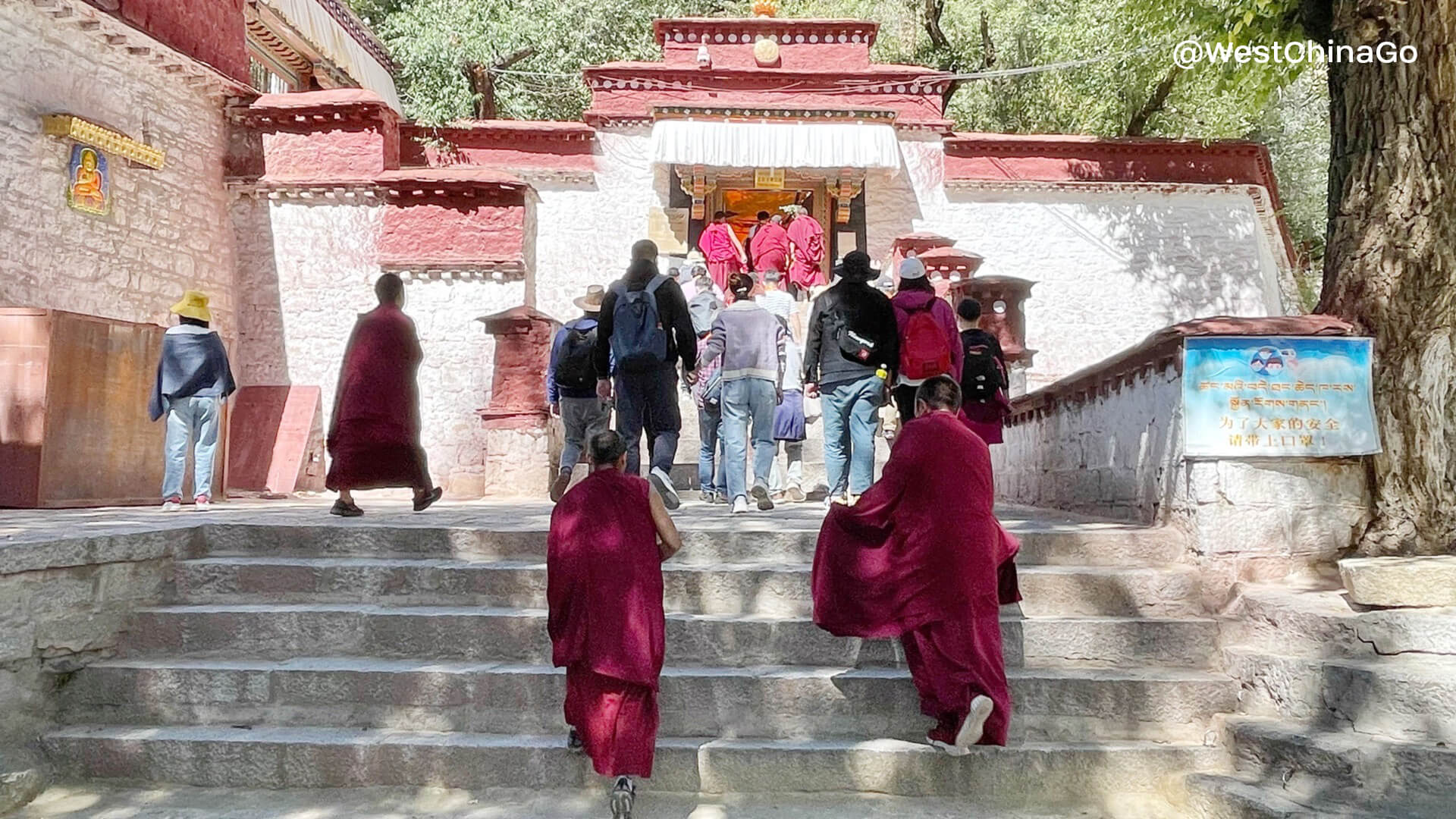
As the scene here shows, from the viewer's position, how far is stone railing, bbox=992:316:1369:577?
4.92 metres

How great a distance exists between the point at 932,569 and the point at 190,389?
585cm

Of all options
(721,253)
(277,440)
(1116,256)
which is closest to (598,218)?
(721,253)

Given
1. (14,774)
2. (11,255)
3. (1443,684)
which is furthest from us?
Result: (11,255)

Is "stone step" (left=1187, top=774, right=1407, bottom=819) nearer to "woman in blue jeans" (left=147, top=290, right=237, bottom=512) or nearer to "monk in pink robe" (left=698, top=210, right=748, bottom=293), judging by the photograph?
"woman in blue jeans" (left=147, top=290, right=237, bottom=512)

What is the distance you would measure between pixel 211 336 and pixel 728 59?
12678mm

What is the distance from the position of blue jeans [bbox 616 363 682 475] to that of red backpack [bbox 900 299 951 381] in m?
1.50

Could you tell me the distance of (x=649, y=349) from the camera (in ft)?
20.2

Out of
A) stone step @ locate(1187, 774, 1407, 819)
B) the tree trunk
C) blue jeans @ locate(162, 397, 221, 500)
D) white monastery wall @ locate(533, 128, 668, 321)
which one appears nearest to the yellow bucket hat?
blue jeans @ locate(162, 397, 221, 500)

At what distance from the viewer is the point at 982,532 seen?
13.8ft

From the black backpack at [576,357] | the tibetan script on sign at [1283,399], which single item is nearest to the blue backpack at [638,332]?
the black backpack at [576,357]

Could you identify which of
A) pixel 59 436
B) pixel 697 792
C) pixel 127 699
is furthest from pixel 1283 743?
pixel 59 436

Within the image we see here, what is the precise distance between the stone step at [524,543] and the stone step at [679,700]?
802mm

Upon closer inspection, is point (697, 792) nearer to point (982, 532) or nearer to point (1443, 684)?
point (982, 532)

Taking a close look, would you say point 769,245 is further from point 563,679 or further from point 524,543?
point 563,679
